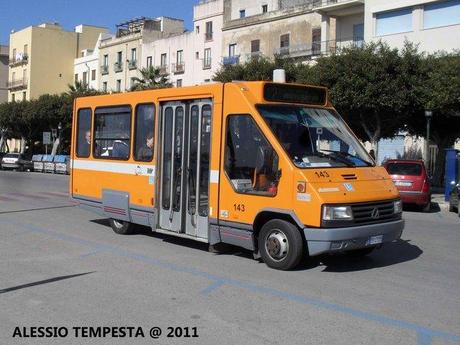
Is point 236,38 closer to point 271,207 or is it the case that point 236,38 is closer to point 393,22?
point 393,22

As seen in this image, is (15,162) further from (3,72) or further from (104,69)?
(3,72)

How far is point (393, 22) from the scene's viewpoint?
36656 mm

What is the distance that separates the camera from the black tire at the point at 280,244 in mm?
7473

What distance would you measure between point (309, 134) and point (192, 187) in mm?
2115

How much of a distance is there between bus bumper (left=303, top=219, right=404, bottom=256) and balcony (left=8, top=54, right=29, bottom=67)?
74.6 meters

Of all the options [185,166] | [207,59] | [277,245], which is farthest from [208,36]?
[277,245]

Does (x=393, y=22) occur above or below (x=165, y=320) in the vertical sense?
above

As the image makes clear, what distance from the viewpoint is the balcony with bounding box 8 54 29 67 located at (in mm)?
75062

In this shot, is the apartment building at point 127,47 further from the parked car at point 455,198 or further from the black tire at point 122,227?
the black tire at point 122,227

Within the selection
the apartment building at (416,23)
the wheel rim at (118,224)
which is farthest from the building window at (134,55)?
the wheel rim at (118,224)

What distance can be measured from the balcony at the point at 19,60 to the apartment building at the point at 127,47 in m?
13.1

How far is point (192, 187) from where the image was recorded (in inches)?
357

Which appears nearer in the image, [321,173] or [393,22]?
[321,173]

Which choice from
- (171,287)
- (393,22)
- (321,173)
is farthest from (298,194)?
(393,22)
